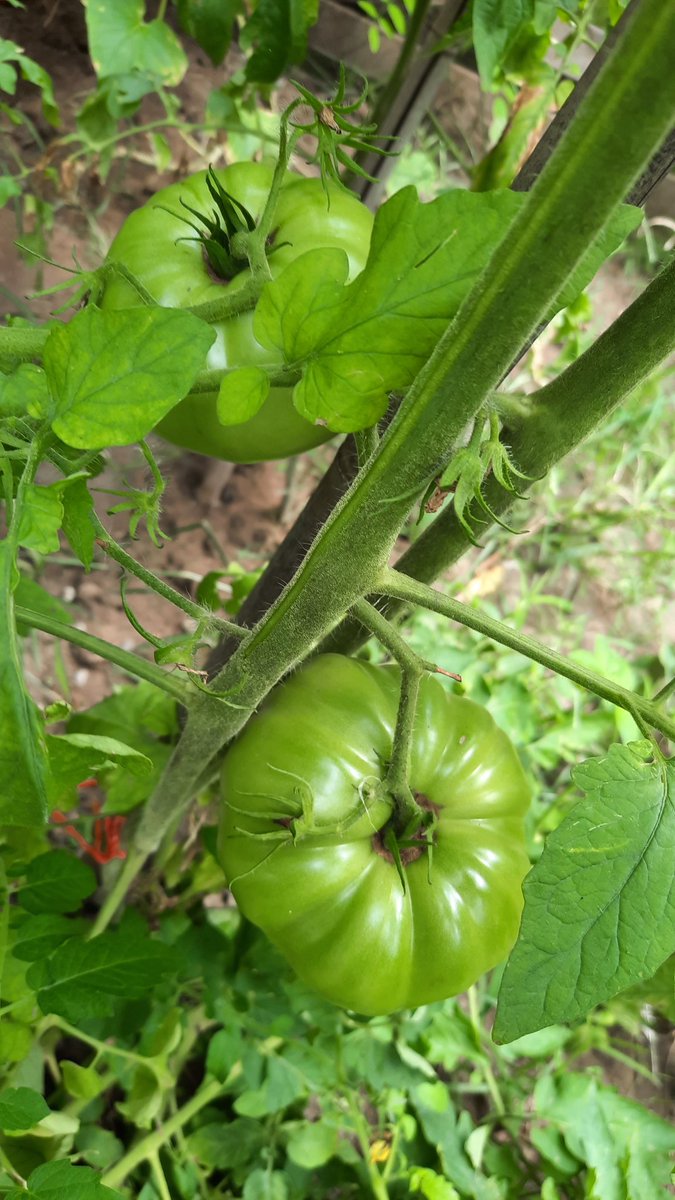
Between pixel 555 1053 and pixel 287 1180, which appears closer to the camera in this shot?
pixel 287 1180

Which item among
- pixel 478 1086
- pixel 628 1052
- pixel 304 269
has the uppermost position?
pixel 304 269

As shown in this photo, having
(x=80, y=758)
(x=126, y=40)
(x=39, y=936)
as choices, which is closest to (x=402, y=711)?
(x=80, y=758)

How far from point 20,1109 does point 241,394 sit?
17.3 inches

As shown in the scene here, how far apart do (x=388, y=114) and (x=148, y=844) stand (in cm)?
84

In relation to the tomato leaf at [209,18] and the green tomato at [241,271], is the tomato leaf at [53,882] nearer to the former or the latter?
the green tomato at [241,271]

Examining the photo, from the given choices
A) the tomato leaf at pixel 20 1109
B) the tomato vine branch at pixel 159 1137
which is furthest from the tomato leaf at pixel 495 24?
the tomato vine branch at pixel 159 1137

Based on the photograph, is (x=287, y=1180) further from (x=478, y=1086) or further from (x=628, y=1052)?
(x=628, y=1052)

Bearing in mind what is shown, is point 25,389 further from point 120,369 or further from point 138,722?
point 138,722

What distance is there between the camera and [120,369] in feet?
1.34

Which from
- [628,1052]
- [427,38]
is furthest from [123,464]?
[628,1052]

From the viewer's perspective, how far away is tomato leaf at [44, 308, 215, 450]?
0.40 meters

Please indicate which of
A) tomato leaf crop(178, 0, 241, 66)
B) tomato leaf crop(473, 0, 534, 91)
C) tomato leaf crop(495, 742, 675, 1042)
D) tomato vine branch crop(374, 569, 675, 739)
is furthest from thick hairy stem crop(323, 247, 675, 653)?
tomato leaf crop(178, 0, 241, 66)

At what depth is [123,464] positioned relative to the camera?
1.39 metres

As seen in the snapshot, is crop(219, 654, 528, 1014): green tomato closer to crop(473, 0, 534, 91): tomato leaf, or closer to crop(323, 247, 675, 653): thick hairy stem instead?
crop(323, 247, 675, 653): thick hairy stem
